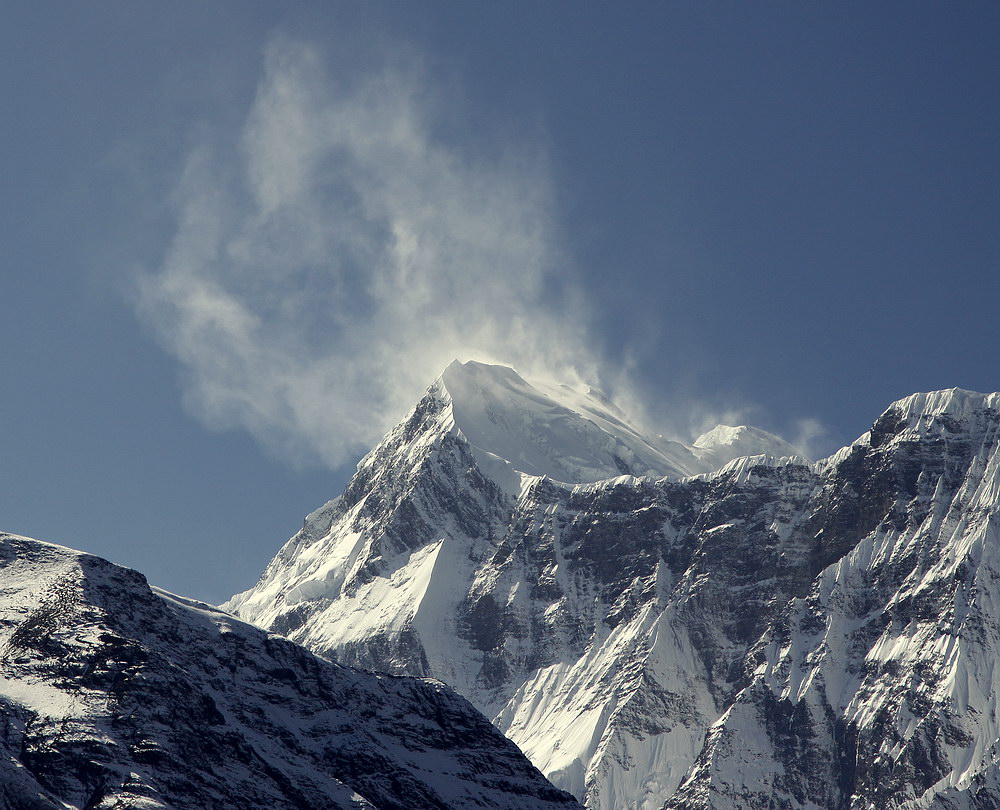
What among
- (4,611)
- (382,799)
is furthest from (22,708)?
(382,799)

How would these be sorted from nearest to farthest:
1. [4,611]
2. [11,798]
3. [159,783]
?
1. [11,798]
2. [159,783]
3. [4,611]

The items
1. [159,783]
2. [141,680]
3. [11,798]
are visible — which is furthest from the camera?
[141,680]

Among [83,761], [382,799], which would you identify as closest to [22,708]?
[83,761]

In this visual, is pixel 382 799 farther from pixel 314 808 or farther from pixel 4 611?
pixel 4 611

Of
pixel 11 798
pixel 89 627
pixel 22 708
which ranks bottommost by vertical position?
pixel 11 798

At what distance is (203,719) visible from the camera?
189375 mm

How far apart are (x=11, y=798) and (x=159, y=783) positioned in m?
16.3

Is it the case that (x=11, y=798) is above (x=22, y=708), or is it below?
below

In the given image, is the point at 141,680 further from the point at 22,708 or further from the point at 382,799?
the point at 382,799

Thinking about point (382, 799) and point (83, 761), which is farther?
point (382, 799)

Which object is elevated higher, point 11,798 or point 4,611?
point 4,611

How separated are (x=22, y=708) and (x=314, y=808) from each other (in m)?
31.3

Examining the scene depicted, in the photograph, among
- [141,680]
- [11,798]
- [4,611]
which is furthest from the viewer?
[4,611]

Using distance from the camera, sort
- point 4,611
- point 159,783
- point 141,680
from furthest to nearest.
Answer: point 4,611 → point 141,680 → point 159,783
